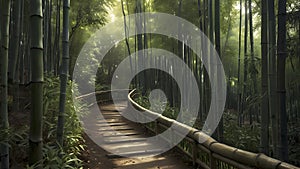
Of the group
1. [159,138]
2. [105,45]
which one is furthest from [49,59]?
[105,45]

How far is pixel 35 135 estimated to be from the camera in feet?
6.11

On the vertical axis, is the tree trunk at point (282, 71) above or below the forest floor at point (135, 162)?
above

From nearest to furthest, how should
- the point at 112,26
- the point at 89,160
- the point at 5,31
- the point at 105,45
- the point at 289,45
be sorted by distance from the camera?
the point at 5,31 → the point at 89,160 → the point at 289,45 → the point at 112,26 → the point at 105,45

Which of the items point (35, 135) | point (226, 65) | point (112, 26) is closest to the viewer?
point (35, 135)

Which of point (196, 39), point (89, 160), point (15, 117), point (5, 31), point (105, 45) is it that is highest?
point (105, 45)

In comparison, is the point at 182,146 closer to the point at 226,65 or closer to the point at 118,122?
the point at 118,122

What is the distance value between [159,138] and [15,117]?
7.93 feet

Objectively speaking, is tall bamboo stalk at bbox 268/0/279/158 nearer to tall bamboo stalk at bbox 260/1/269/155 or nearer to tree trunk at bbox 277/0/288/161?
tall bamboo stalk at bbox 260/1/269/155

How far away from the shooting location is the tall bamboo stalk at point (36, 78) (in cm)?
181

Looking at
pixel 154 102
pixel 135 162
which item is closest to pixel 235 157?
pixel 135 162

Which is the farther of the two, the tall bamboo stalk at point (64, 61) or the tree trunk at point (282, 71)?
the tree trunk at point (282, 71)

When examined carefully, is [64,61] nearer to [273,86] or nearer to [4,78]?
[4,78]

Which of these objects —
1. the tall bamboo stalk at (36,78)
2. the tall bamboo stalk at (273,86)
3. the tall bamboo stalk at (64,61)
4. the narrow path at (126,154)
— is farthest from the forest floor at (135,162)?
the tall bamboo stalk at (36,78)

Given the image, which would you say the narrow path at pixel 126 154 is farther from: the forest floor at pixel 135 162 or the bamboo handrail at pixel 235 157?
the bamboo handrail at pixel 235 157
